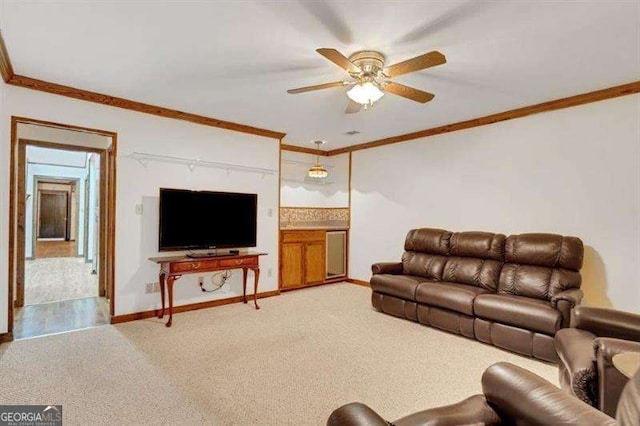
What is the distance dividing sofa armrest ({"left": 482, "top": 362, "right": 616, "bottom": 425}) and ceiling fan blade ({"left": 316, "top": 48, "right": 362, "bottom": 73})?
6.44 ft

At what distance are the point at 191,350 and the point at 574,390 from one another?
2.90 metres

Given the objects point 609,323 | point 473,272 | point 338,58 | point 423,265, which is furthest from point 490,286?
point 338,58

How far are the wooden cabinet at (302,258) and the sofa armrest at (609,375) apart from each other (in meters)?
4.21

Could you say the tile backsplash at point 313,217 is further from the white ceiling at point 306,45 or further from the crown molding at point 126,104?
the white ceiling at point 306,45

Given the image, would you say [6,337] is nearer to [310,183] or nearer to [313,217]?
[313,217]

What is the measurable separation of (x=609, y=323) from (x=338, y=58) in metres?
2.60

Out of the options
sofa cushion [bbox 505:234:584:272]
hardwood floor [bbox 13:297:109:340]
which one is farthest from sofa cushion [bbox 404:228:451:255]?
hardwood floor [bbox 13:297:109:340]

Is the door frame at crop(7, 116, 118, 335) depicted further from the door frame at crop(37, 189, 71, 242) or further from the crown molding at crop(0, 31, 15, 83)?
the door frame at crop(37, 189, 71, 242)

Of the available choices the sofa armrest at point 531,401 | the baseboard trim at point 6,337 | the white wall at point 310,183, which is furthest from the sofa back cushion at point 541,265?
the baseboard trim at point 6,337

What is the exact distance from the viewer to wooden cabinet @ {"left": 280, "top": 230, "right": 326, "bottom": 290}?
549 centimetres

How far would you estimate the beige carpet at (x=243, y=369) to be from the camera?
221 centimetres

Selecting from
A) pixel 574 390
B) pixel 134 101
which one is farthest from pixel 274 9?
pixel 574 390

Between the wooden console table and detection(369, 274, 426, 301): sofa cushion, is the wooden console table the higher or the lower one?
the higher one
